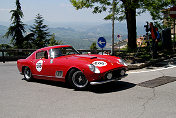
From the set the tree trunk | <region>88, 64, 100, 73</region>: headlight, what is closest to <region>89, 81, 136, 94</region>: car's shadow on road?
<region>88, 64, 100, 73</region>: headlight

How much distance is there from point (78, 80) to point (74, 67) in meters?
0.42

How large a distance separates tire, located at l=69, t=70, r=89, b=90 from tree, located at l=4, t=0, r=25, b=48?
1233 inches

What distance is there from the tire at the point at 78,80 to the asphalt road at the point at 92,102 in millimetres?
192

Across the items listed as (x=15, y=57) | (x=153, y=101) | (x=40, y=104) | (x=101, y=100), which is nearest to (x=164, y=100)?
(x=153, y=101)

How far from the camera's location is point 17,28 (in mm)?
35938

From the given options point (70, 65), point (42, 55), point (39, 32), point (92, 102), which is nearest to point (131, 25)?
point (42, 55)

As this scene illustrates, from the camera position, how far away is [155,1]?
1443 cm

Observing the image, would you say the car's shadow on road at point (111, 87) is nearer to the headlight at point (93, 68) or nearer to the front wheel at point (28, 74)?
the headlight at point (93, 68)

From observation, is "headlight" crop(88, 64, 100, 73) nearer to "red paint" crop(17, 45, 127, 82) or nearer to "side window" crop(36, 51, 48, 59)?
"red paint" crop(17, 45, 127, 82)

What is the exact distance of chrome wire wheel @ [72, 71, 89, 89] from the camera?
6.09 m

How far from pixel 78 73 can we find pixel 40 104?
1.61m

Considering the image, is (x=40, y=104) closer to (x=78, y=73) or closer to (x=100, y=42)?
(x=78, y=73)

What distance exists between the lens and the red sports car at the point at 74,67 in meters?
5.78

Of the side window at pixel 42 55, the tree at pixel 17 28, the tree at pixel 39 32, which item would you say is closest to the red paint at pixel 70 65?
the side window at pixel 42 55
